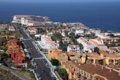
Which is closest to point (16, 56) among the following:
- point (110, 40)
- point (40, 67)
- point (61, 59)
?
point (40, 67)

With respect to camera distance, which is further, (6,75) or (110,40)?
(110,40)

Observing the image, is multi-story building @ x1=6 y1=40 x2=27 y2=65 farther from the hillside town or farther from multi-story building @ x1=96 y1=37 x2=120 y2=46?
multi-story building @ x1=96 y1=37 x2=120 y2=46

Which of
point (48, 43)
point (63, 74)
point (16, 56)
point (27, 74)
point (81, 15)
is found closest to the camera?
point (27, 74)

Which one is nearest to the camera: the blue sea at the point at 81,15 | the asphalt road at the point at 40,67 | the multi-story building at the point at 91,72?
the multi-story building at the point at 91,72

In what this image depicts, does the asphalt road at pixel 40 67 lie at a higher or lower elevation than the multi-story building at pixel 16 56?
lower

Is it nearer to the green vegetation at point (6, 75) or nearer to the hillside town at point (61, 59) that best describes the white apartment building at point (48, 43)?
the hillside town at point (61, 59)

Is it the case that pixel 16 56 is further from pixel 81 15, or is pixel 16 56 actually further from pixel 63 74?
pixel 81 15

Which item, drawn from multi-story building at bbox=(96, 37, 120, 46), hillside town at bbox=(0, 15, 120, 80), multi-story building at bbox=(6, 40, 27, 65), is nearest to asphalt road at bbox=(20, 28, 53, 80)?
hillside town at bbox=(0, 15, 120, 80)

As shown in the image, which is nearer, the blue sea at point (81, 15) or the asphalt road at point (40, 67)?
the asphalt road at point (40, 67)

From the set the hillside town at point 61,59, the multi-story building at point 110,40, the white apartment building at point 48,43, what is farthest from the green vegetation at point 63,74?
the multi-story building at point 110,40
